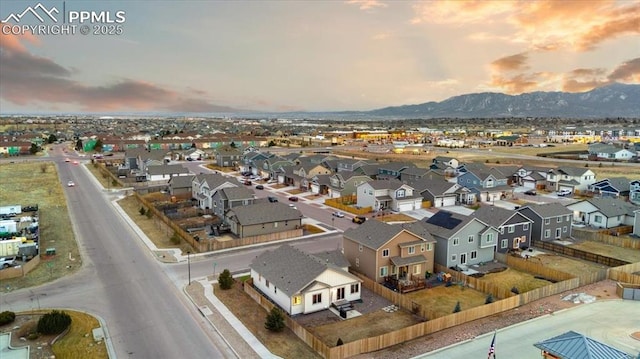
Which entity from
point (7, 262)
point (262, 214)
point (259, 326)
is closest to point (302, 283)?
point (259, 326)

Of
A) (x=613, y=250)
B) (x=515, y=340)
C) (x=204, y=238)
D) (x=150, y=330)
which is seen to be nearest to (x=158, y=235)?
(x=204, y=238)

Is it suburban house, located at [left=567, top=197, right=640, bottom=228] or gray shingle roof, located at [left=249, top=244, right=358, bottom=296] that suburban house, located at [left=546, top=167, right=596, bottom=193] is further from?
gray shingle roof, located at [left=249, top=244, right=358, bottom=296]

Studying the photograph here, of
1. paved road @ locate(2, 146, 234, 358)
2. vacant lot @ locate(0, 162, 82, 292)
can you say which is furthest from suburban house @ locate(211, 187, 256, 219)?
vacant lot @ locate(0, 162, 82, 292)

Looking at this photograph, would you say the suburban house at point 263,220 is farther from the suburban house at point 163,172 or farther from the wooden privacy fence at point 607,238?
the suburban house at point 163,172

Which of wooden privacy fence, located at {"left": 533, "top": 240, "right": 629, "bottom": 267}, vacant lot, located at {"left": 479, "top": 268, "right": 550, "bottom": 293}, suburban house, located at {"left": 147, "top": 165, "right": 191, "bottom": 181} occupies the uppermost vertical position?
suburban house, located at {"left": 147, "top": 165, "right": 191, "bottom": 181}

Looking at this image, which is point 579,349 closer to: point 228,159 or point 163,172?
point 163,172

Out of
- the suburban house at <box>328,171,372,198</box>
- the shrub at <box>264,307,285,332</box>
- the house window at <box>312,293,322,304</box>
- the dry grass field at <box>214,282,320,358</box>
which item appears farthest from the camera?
the suburban house at <box>328,171,372,198</box>

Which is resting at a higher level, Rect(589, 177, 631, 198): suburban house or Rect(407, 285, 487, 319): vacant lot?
Rect(589, 177, 631, 198): suburban house
